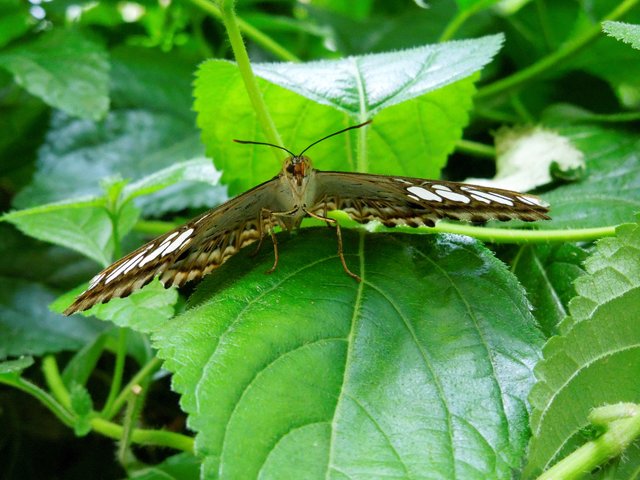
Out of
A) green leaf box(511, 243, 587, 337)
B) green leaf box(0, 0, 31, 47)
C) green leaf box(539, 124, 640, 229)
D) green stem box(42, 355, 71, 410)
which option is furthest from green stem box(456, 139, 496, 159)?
green leaf box(0, 0, 31, 47)

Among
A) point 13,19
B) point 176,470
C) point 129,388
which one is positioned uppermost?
point 13,19

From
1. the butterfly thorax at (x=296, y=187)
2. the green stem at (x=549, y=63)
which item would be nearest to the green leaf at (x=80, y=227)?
the butterfly thorax at (x=296, y=187)

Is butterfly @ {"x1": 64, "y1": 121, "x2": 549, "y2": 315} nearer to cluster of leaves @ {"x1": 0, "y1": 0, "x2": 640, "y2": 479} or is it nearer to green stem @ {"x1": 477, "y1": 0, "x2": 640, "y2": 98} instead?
cluster of leaves @ {"x1": 0, "y1": 0, "x2": 640, "y2": 479}

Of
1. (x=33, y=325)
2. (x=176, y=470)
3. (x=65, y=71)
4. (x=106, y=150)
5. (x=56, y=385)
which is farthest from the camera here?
(x=106, y=150)

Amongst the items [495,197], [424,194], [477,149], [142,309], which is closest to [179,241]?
[142,309]

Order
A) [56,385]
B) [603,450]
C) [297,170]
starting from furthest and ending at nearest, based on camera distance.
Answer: [56,385] → [297,170] → [603,450]

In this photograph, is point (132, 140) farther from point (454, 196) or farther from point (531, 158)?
point (454, 196)

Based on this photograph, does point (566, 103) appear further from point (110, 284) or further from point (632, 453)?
point (110, 284)
